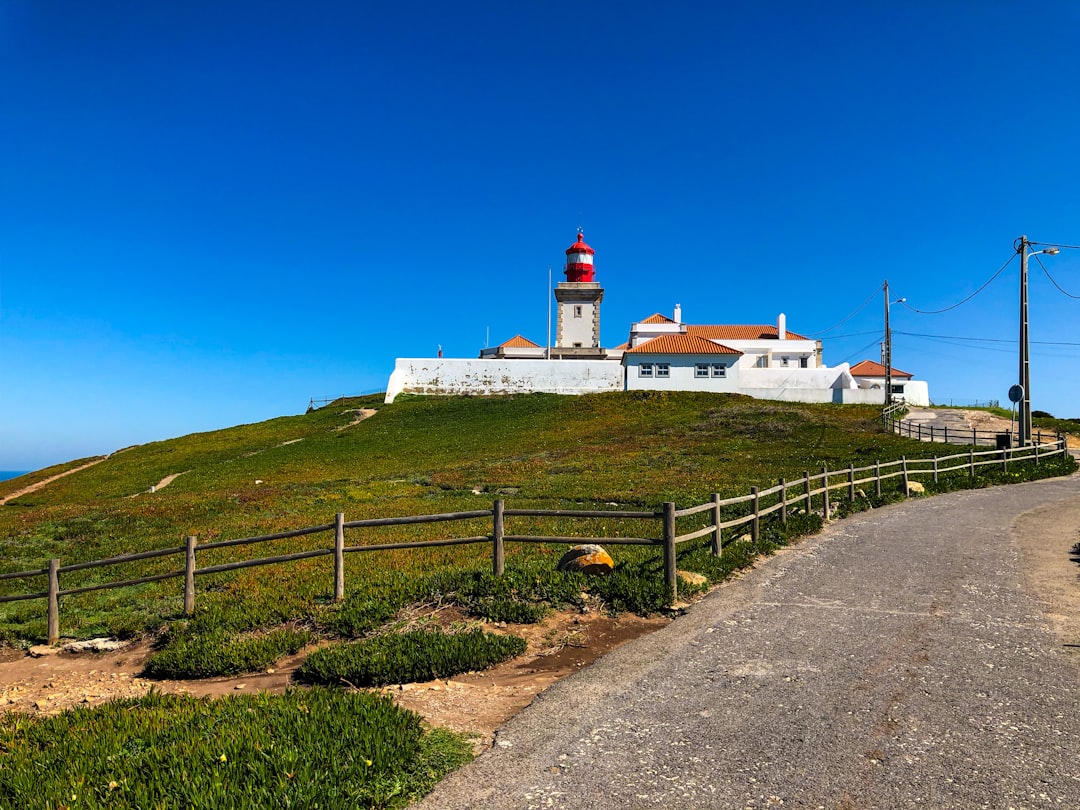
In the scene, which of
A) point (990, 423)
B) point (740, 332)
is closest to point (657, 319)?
point (740, 332)

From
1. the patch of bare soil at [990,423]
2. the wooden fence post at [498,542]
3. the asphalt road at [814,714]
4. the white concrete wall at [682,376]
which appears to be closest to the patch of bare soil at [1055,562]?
the asphalt road at [814,714]

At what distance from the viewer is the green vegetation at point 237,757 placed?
560cm

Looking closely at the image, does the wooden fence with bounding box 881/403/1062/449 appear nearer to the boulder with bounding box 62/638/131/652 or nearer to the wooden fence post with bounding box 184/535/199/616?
the wooden fence post with bounding box 184/535/199/616

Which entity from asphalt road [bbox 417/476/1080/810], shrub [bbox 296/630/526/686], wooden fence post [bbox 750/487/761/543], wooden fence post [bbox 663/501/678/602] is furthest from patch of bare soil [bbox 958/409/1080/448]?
shrub [bbox 296/630/526/686]

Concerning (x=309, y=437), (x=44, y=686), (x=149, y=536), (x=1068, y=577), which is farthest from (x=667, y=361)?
(x=44, y=686)

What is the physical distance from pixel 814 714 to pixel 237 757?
515 cm

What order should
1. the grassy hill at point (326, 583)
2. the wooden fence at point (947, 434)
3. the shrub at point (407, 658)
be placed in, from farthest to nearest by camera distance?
the wooden fence at point (947, 434) < the shrub at point (407, 658) < the grassy hill at point (326, 583)

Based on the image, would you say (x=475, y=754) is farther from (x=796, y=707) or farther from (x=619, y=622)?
(x=619, y=622)

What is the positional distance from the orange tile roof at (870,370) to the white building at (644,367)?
0.60 metres

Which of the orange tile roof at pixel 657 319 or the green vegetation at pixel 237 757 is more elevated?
the orange tile roof at pixel 657 319

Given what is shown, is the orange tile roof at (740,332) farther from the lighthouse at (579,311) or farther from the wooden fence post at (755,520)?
the wooden fence post at (755,520)

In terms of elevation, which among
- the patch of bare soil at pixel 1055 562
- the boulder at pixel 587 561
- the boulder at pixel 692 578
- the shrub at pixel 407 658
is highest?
the boulder at pixel 587 561

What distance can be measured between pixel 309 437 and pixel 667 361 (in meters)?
32.4

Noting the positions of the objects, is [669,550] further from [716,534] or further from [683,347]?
[683,347]
